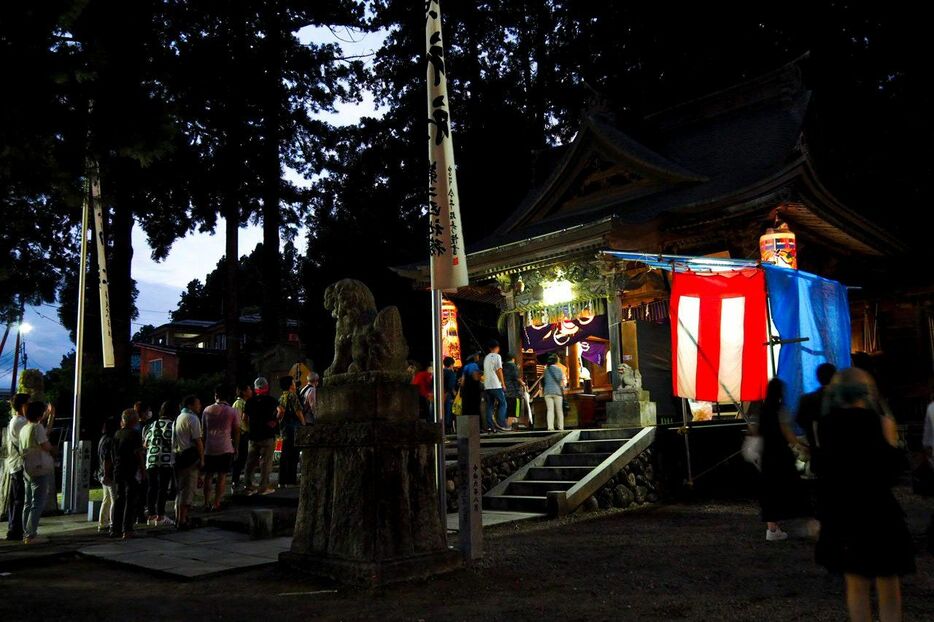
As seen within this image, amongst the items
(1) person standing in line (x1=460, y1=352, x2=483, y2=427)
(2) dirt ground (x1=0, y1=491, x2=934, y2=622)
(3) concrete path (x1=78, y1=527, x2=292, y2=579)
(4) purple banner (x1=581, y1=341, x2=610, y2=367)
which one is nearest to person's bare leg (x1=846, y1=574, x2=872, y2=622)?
(2) dirt ground (x1=0, y1=491, x2=934, y2=622)

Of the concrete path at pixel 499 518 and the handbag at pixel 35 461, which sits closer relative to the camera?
the handbag at pixel 35 461

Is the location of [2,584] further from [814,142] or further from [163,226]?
[163,226]

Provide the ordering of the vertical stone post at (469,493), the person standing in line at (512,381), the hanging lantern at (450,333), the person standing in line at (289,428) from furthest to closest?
1. the hanging lantern at (450,333)
2. the person standing in line at (512,381)
3. the person standing in line at (289,428)
4. the vertical stone post at (469,493)

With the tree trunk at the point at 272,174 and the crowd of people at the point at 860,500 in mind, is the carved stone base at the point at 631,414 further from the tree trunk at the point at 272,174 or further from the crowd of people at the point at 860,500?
the tree trunk at the point at 272,174

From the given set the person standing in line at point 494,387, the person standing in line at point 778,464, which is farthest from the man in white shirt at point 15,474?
the person standing in line at point 778,464

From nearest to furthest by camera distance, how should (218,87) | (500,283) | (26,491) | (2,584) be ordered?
1. (2,584)
2. (26,491)
3. (500,283)
4. (218,87)

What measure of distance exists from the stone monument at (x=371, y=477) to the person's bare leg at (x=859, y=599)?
3671mm

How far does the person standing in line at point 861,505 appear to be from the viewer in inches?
151

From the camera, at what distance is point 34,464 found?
343 inches

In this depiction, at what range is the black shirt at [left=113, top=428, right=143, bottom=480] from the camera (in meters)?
8.94

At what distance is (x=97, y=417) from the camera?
698 inches

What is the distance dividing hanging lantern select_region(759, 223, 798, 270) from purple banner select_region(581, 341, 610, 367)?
244 inches

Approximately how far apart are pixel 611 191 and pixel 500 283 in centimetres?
363

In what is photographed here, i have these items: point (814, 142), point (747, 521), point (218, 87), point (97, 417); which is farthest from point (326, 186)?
point (747, 521)
